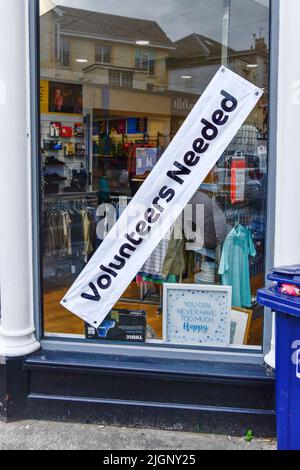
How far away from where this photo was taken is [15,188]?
10.2 feet

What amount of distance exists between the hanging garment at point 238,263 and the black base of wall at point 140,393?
1.78 feet

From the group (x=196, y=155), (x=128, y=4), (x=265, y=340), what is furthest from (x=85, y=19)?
(x=265, y=340)

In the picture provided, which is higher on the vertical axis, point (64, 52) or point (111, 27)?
point (111, 27)

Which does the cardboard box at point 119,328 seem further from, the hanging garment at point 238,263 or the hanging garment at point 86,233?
the hanging garment at point 86,233

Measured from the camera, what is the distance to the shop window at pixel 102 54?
590 centimetres

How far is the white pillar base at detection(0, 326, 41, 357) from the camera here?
124 inches

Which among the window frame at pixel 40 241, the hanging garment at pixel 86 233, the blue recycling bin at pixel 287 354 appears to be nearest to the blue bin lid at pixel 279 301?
the blue recycling bin at pixel 287 354

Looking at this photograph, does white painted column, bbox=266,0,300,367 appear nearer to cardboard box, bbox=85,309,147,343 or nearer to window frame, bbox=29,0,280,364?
window frame, bbox=29,0,280,364

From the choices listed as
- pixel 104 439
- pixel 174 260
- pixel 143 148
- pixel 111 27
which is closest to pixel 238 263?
pixel 174 260

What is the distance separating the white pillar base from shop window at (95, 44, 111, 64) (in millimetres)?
3900

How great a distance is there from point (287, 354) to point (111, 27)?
4.36 m

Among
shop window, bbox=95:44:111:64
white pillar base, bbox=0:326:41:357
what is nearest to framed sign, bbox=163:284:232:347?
white pillar base, bbox=0:326:41:357

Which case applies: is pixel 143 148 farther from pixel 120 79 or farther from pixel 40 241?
pixel 40 241

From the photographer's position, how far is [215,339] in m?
3.28
